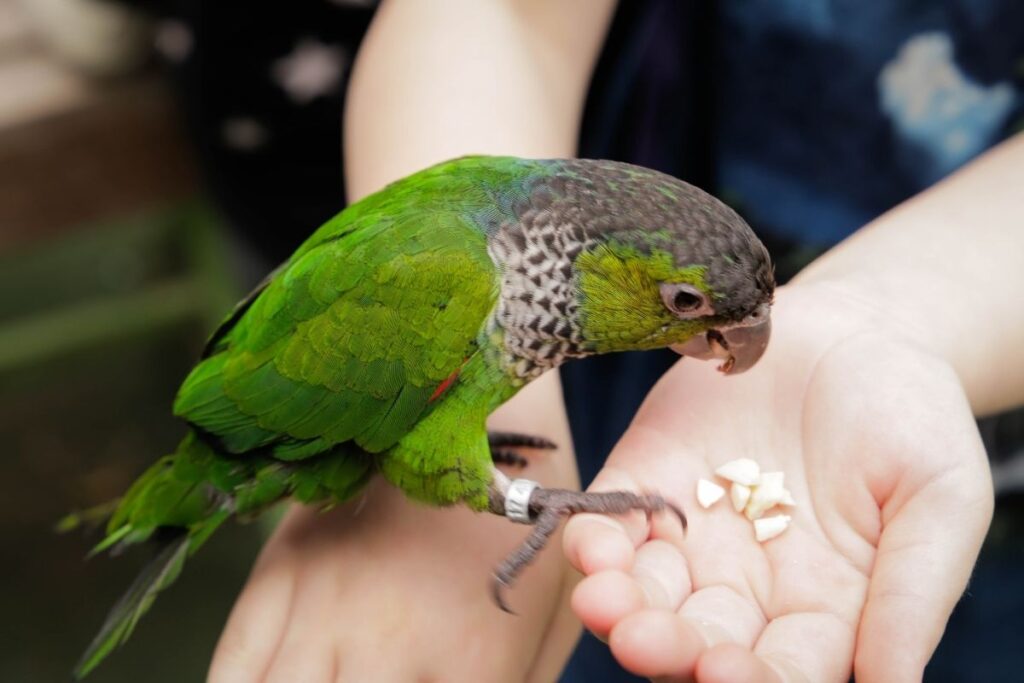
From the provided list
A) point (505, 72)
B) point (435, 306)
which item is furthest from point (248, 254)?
point (435, 306)

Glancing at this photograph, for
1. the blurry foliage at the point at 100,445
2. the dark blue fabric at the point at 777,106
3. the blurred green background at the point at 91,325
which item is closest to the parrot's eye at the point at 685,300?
the dark blue fabric at the point at 777,106

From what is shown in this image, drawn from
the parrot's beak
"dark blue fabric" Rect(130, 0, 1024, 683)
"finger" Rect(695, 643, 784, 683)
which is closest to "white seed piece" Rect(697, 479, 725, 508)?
the parrot's beak

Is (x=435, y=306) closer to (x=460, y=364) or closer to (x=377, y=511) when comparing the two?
(x=460, y=364)

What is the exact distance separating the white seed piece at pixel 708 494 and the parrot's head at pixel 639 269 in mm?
149

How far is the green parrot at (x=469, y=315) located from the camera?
40.8 inches

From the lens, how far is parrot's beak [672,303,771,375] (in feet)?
3.46

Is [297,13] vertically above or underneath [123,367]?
above

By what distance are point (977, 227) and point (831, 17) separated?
41cm

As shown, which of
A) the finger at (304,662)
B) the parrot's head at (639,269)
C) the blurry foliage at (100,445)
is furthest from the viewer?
the blurry foliage at (100,445)

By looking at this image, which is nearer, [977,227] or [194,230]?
[977,227]

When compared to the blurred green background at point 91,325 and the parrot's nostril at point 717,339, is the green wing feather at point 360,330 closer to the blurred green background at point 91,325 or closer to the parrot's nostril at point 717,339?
the parrot's nostril at point 717,339

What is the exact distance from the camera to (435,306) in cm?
109

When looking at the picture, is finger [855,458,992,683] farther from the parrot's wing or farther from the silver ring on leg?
the parrot's wing

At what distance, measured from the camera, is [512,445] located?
1351 mm
